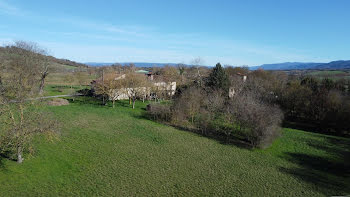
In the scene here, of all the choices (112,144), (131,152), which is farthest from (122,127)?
(131,152)

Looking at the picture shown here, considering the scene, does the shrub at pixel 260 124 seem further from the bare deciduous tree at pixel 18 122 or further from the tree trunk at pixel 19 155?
the tree trunk at pixel 19 155

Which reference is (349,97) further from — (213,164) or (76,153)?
(76,153)

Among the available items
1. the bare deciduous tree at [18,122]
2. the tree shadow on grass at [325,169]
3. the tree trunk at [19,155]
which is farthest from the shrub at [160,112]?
the tree trunk at [19,155]

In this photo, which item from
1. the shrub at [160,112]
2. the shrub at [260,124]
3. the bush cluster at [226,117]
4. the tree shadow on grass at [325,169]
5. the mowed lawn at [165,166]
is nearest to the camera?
the mowed lawn at [165,166]

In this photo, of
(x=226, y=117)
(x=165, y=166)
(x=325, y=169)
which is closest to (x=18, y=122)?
(x=165, y=166)

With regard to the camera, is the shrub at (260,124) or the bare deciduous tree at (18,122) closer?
the bare deciduous tree at (18,122)
